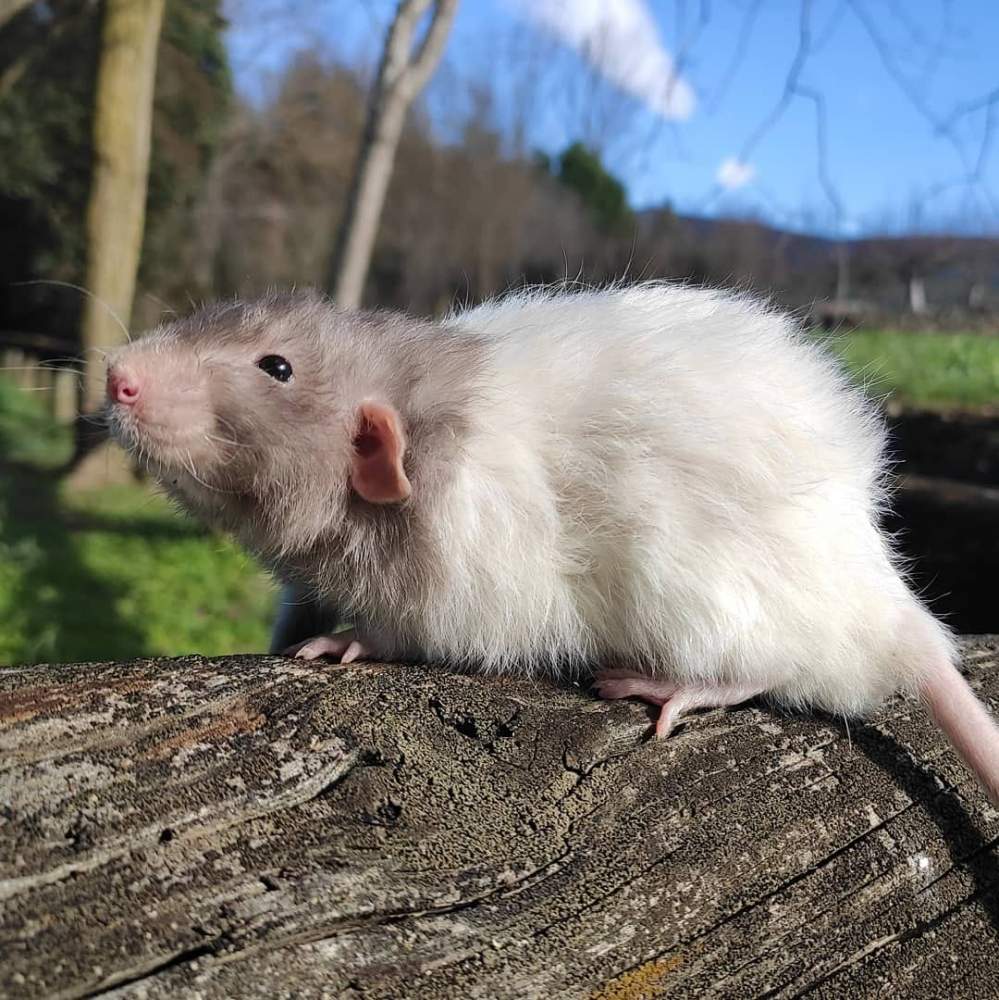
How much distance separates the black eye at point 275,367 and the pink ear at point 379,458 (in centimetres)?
16

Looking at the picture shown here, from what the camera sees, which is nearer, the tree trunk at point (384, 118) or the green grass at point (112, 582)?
the green grass at point (112, 582)

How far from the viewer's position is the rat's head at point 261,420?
173cm

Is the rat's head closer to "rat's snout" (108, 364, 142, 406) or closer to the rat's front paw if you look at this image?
"rat's snout" (108, 364, 142, 406)

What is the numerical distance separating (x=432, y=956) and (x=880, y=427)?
1.48 metres

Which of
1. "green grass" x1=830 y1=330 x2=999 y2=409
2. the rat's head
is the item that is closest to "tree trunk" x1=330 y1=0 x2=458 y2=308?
"green grass" x1=830 y1=330 x2=999 y2=409

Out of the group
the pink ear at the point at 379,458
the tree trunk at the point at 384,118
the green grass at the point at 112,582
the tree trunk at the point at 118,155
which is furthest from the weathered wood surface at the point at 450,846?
the tree trunk at the point at 118,155

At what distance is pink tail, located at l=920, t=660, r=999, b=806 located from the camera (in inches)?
67.5

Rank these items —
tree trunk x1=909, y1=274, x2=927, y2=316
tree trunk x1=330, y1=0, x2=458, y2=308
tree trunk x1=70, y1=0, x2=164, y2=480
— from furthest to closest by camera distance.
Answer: tree trunk x1=909, y1=274, x2=927, y2=316, tree trunk x1=70, y1=0, x2=164, y2=480, tree trunk x1=330, y1=0, x2=458, y2=308

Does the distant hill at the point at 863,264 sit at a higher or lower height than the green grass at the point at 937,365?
higher

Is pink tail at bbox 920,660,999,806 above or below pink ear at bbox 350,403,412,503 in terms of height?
below

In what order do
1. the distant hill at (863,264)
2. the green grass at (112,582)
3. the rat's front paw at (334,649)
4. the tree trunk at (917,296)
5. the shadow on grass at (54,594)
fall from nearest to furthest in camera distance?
the rat's front paw at (334,649) < the shadow on grass at (54,594) < the green grass at (112,582) < the distant hill at (863,264) < the tree trunk at (917,296)

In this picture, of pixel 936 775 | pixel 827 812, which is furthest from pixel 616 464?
pixel 936 775

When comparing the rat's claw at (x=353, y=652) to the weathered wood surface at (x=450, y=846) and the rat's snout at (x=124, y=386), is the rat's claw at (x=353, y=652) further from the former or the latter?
the rat's snout at (x=124, y=386)

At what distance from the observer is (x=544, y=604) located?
179 cm
